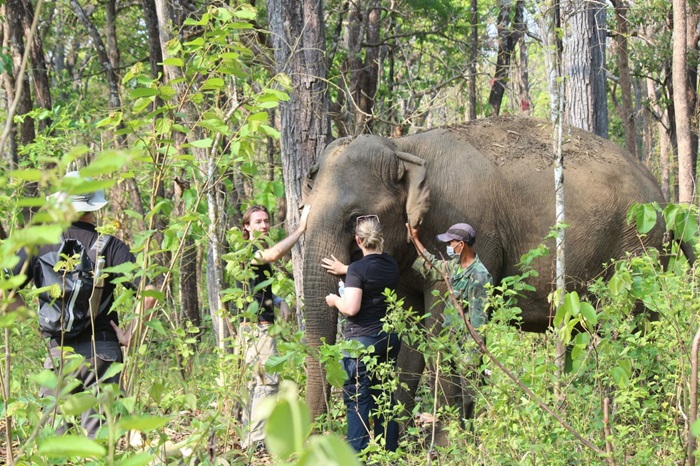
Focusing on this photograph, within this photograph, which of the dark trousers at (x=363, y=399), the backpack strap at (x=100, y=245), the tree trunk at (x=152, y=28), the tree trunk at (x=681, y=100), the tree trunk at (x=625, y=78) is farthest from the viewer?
the tree trunk at (x=625, y=78)

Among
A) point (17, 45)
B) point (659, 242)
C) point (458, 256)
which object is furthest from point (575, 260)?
point (17, 45)

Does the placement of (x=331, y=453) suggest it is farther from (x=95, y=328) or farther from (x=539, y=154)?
(x=539, y=154)

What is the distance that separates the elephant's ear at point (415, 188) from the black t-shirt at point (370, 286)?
1.32 m

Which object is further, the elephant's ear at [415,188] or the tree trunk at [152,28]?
the tree trunk at [152,28]

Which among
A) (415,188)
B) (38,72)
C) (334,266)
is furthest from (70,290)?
(38,72)

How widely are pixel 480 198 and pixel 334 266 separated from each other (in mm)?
1591

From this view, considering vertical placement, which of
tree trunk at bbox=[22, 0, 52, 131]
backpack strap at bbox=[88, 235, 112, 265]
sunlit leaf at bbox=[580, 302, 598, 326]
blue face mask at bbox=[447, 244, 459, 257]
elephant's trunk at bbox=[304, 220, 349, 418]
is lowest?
elephant's trunk at bbox=[304, 220, 349, 418]

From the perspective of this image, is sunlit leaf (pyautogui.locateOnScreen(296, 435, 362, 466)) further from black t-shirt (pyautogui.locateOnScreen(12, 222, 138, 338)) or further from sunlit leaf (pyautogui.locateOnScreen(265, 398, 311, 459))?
black t-shirt (pyautogui.locateOnScreen(12, 222, 138, 338))

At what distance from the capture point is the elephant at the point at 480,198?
24.6 ft

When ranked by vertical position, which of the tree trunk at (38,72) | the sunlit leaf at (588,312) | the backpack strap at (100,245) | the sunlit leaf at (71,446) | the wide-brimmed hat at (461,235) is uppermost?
the tree trunk at (38,72)

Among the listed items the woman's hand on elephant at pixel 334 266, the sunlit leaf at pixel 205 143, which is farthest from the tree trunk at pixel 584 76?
the sunlit leaf at pixel 205 143

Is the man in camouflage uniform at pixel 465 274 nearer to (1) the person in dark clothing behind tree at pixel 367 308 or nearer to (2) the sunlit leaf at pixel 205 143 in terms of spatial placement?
(1) the person in dark clothing behind tree at pixel 367 308

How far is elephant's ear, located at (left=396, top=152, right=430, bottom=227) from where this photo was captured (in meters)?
7.60

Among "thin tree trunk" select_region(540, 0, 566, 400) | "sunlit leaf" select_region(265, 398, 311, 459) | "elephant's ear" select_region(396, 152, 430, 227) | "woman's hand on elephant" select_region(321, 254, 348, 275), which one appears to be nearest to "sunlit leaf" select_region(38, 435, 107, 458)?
"sunlit leaf" select_region(265, 398, 311, 459)
